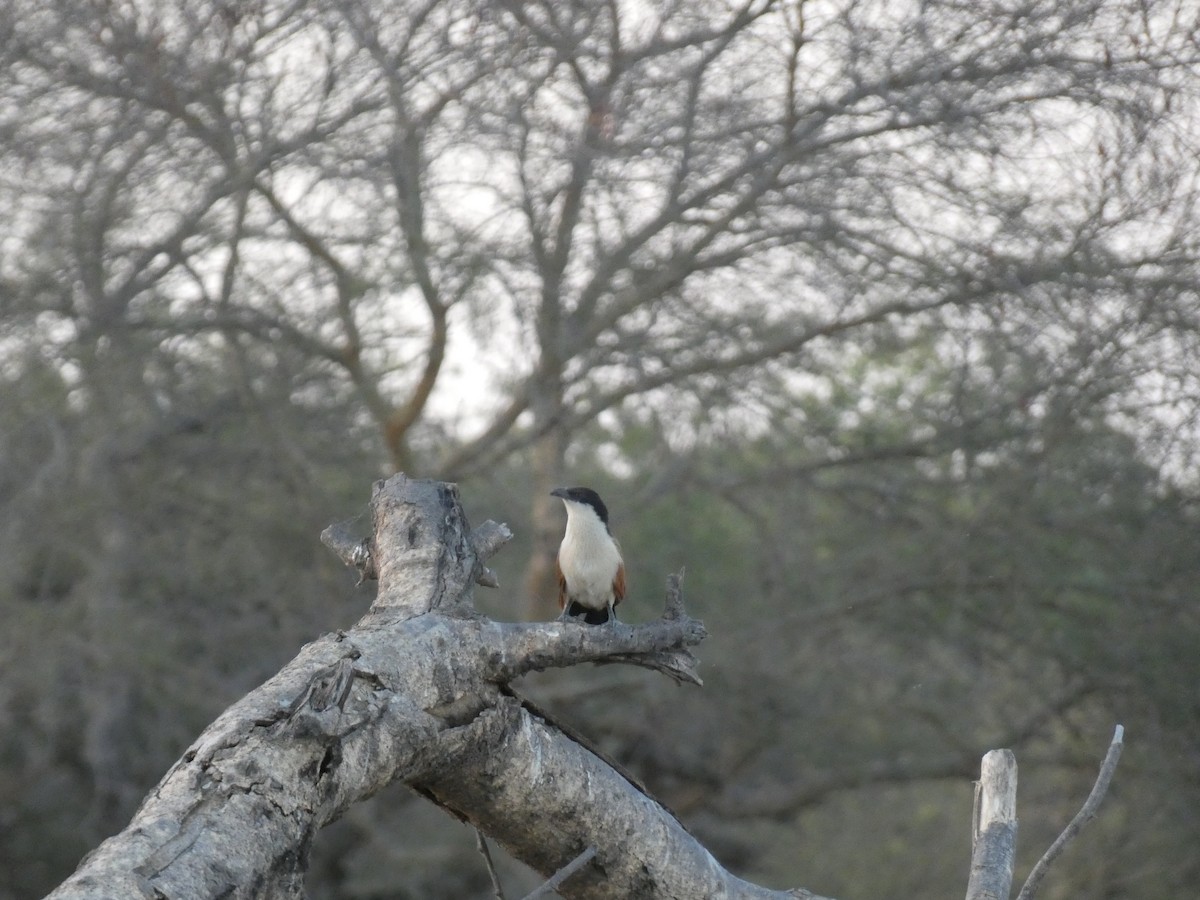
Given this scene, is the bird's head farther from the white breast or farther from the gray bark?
the gray bark

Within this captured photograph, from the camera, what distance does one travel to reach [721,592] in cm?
1208

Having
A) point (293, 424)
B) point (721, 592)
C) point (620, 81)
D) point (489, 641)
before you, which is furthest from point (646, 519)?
point (489, 641)

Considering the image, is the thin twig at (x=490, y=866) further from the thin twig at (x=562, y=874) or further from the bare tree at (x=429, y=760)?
the thin twig at (x=562, y=874)

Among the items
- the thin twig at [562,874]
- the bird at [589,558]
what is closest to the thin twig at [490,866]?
the thin twig at [562,874]

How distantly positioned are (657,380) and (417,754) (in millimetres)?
6023

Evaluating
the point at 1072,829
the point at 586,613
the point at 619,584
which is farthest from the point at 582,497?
the point at 1072,829

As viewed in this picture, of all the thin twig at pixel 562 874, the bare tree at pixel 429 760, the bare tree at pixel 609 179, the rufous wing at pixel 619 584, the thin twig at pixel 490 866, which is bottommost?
the thin twig at pixel 490 866

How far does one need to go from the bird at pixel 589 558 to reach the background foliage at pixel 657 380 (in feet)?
7.16

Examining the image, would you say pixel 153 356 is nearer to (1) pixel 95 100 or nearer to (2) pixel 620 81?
(1) pixel 95 100

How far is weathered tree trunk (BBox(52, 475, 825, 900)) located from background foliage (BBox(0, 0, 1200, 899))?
4459 millimetres

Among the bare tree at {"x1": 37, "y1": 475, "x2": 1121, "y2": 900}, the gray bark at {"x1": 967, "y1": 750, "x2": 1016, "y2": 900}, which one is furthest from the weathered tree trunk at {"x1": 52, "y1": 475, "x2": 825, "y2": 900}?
the gray bark at {"x1": 967, "y1": 750, "x2": 1016, "y2": 900}

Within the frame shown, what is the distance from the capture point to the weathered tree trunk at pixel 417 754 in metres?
2.08

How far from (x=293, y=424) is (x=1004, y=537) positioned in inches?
184

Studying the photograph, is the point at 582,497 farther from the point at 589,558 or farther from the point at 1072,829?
the point at 1072,829
